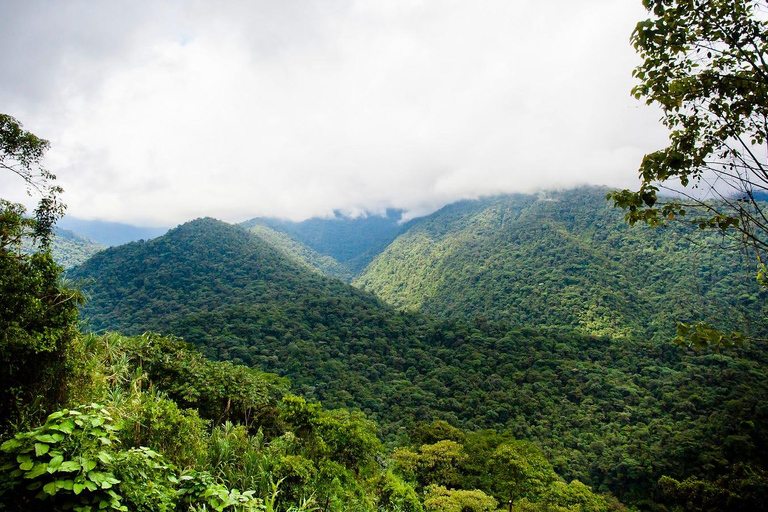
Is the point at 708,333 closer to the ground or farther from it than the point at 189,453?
farther from it

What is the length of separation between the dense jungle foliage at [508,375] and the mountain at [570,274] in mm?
3321

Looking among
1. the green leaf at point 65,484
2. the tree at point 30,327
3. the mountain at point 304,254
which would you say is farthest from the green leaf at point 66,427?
the mountain at point 304,254

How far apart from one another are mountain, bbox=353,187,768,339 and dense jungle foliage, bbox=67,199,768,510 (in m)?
3.32

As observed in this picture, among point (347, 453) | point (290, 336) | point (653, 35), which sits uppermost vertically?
point (653, 35)

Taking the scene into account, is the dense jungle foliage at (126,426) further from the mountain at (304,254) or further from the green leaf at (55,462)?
the mountain at (304,254)

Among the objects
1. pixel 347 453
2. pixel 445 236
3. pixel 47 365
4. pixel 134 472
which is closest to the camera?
pixel 134 472

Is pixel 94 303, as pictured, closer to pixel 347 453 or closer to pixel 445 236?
pixel 347 453

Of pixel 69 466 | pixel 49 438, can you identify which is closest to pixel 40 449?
pixel 49 438

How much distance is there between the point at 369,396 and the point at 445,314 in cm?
5337

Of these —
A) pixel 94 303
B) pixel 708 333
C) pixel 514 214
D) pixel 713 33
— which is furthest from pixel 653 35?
pixel 514 214

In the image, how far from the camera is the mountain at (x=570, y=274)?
67125 mm

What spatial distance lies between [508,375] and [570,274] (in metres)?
48.9

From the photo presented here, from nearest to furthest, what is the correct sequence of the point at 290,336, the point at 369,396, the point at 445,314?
the point at 369,396, the point at 290,336, the point at 445,314

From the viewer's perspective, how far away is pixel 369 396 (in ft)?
137
